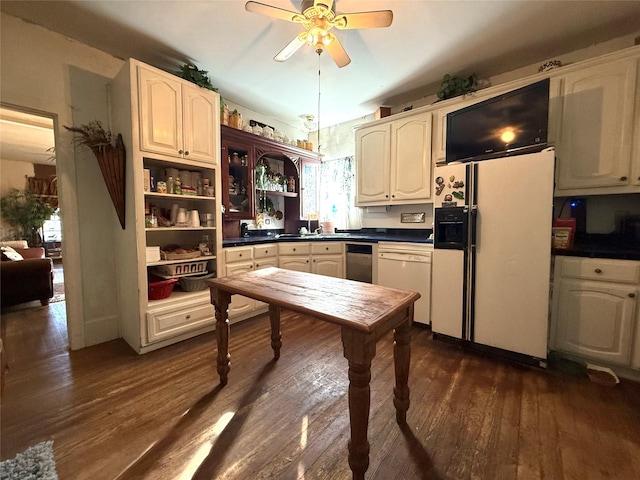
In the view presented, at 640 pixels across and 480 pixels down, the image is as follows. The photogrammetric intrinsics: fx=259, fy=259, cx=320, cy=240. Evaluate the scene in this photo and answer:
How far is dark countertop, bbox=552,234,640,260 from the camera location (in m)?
1.72

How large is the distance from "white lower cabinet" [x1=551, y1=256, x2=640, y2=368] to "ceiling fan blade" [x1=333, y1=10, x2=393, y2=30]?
205 cm

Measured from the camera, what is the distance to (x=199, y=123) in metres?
2.34

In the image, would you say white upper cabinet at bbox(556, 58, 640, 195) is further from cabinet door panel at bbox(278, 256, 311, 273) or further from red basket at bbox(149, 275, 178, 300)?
red basket at bbox(149, 275, 178, 300)

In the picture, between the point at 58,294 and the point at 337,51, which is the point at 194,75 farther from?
the point at 58,294

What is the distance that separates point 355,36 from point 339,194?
7.02 feet

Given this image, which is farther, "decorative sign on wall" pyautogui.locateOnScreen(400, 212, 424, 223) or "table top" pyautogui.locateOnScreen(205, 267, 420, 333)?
Answer: "decorative sign on wall" pyautogui.locateOnScreen(400, 212, 424, 223)

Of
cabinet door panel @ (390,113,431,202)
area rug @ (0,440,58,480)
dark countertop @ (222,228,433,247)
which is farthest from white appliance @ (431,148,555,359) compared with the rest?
area rug @ (0,440,58,480)

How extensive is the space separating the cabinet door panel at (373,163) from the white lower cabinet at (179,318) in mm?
2192

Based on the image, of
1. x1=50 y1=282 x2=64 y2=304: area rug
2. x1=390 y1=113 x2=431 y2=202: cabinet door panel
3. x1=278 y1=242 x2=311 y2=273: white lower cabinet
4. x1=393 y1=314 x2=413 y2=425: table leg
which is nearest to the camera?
x1=393 y1=314 x2=413 y2=425: table leg

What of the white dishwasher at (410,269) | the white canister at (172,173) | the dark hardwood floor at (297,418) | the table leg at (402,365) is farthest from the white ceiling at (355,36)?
the dark hardwood floor at (297,418)

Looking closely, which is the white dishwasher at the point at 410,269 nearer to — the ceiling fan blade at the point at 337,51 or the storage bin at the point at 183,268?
the ceiling fan blade at the point at 337,51

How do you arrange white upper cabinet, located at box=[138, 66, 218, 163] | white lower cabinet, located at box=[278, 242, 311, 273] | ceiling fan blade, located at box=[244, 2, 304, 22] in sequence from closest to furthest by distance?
ceiling fan blade, located at box=[244, 2, 304, 22] < white upper cabinet, located at box=[138, 66, 218, 163] < white lower cabinet, located at box=[278, 242, 311, 273]

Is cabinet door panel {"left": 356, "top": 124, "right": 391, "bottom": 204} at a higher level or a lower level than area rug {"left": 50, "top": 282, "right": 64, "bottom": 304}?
higher


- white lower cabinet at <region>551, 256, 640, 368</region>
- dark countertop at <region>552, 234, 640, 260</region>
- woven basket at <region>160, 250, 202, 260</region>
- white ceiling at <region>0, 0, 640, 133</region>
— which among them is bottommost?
white lower cabinet at <region>551, 256, 640, 368</region>
